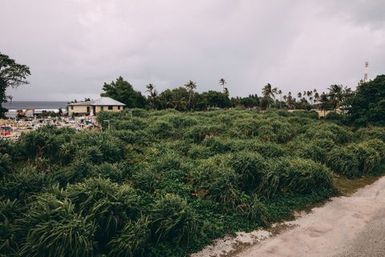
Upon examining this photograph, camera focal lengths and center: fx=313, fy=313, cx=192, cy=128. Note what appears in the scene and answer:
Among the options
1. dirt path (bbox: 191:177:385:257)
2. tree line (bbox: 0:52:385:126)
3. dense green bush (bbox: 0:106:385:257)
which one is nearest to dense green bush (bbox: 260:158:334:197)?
dense green bush (bbox: 0:106:385:257)

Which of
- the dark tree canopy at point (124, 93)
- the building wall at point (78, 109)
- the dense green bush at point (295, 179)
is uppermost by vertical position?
the dark tree canopy at point (124, 93)

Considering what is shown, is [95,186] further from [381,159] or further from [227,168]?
[381,159]

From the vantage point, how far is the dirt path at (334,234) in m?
11.5

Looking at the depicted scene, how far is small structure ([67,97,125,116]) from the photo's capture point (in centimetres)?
6447

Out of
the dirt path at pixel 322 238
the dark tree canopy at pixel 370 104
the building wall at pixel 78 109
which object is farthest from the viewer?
the building wall at pixel 78 109

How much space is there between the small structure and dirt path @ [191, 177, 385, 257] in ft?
179

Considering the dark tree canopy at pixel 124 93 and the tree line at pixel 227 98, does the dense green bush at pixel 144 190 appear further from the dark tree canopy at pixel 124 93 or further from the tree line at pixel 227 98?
the dark tree canopy at pixel 124 93

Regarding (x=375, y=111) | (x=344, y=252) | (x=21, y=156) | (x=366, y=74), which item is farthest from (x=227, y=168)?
(x=366, y=74)

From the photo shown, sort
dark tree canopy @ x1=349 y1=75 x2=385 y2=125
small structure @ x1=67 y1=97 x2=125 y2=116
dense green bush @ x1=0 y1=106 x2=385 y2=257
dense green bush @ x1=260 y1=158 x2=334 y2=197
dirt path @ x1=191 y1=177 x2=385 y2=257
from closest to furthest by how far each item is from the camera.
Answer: dense green bush @ x1=0 y1=106 x2=385 y2=257 < dirt path @ x1=191 y1=177 x2=385 y2=257 < dense green bush @ x1=260 y1=158 x2=334 y2=197 < dark tree canopy @ x1=349 y1=75 x2=385 y2=125 < small structure @ x1=67 y1=97 x2=125 y2=116

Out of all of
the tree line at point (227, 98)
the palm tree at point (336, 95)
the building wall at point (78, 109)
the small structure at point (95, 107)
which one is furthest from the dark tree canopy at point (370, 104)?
the building wall at point (78, 109)

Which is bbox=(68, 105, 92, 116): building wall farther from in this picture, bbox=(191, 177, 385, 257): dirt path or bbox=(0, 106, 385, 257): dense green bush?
bbox=(191, 177, 385, 257): dirt path

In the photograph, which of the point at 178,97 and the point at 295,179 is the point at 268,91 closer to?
the point at 178,97

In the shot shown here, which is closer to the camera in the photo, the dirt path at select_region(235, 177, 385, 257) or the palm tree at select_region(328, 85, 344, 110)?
the dirt path at select_region(235, 177, 385, 257)

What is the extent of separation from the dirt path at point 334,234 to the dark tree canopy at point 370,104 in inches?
1164
